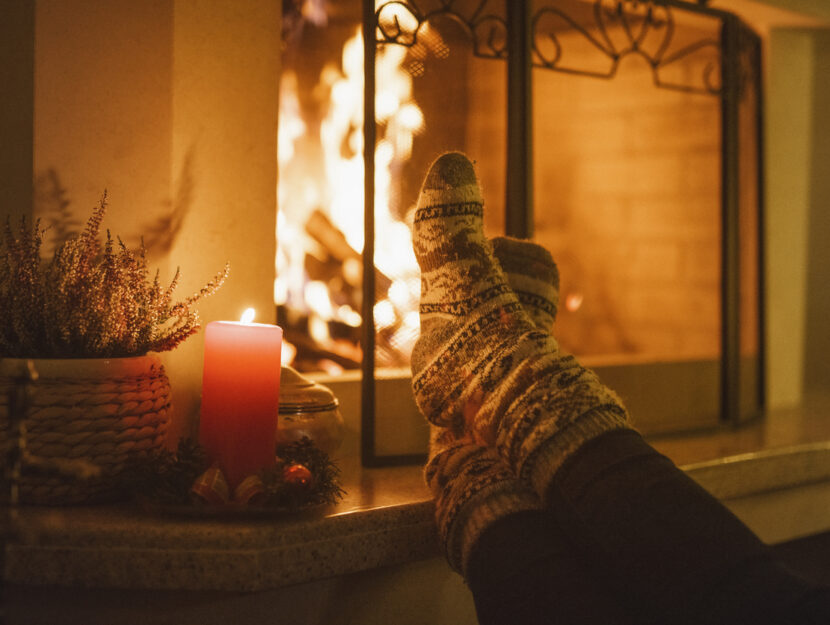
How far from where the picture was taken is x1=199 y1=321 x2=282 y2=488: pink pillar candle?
88 centimetres

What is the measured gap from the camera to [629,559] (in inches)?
27.9

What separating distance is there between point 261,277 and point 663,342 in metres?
1.15

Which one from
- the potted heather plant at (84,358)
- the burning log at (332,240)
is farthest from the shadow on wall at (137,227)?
the burning log at (332,240)

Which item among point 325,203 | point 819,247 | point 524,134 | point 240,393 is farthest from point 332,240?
point 819,247

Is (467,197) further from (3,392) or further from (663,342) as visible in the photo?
(663,342)

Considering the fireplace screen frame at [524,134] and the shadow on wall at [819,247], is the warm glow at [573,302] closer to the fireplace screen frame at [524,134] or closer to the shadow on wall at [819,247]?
the fireplace screen frame at [524,134]

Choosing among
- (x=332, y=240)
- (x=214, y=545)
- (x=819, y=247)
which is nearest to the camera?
(x=214, y=545)

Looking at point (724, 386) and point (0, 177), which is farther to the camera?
point (724, 386)

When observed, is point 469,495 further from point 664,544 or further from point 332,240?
point 332,240

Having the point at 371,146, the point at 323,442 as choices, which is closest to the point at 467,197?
the point at 371,146

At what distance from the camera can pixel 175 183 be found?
40.2 inches

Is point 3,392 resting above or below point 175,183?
below

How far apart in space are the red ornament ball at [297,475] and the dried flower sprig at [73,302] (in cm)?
22

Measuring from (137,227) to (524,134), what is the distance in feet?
1.96
